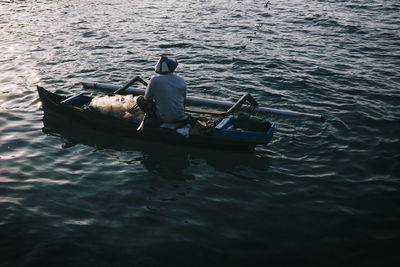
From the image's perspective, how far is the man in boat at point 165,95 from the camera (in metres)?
6.89

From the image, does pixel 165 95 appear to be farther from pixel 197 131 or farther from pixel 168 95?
pixel 197 131

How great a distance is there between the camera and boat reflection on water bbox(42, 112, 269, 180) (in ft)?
24.6

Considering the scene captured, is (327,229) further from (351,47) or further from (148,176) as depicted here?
(351,47)

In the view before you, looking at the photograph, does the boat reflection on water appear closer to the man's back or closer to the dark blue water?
the dark blue water

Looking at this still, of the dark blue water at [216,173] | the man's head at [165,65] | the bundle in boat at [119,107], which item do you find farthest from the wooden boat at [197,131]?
the man's head at [165,65]

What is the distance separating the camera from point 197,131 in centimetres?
763

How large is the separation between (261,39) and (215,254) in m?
14.3

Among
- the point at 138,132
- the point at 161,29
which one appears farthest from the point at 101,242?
the point at 161,29

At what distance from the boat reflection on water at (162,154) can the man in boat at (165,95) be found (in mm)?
910

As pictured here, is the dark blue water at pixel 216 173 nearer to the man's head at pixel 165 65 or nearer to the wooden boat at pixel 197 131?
the wooden boat at pixel 197 131

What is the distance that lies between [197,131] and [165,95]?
1.23 meters

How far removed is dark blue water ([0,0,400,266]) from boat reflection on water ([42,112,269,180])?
0.04 metres

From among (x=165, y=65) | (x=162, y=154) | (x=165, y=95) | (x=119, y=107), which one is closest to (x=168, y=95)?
(x=165, y=95)

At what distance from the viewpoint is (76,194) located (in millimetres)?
6734
